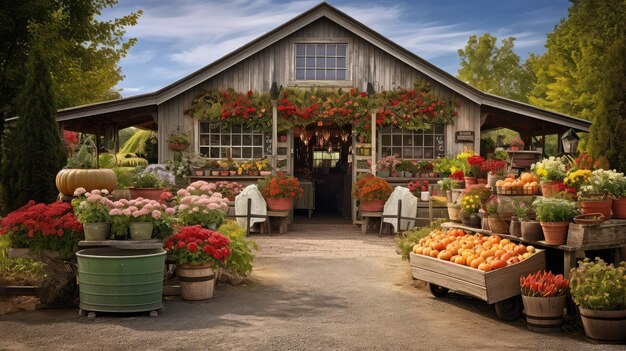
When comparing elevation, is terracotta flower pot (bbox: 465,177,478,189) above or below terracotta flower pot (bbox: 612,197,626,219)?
above

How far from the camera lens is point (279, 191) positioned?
15.8 metres

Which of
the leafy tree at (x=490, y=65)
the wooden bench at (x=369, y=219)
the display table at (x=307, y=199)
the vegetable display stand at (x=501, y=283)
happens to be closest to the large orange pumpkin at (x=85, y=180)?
the vegetable display stand at (x=501, y=283)

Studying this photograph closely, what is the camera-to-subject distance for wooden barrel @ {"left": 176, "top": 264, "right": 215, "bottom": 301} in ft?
27.5

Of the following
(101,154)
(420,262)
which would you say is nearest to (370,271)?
(420,262)

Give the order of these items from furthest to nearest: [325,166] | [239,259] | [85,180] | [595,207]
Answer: [325,166]
[239,259]
[85,180]
[595,207]

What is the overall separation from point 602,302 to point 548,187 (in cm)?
203

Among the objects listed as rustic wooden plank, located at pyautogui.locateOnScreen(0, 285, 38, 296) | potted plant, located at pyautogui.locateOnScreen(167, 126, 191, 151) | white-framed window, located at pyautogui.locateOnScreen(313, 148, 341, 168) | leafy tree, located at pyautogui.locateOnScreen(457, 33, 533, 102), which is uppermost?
leafy tree, located at pyautogui.locateOnScreen(457, 33, 533, 102)

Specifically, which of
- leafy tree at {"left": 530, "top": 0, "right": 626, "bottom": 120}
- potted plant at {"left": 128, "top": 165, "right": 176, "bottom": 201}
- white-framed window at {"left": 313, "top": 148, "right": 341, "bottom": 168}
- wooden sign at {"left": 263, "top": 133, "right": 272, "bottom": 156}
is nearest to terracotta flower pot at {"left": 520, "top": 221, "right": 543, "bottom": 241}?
potted plant at {"left": 128, "top": 165, "right": 176, "bottom": 201}

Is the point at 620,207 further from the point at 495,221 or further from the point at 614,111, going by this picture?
the point at 614,111

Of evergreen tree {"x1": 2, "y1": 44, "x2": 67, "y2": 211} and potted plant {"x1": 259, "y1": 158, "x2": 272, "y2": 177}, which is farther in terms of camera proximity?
potted plant {"x1": 259, "y1": 158, "x2": 272, "y2": 177}

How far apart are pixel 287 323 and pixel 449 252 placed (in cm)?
229

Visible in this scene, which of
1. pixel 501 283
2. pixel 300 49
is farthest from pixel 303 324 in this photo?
pixel 300 49

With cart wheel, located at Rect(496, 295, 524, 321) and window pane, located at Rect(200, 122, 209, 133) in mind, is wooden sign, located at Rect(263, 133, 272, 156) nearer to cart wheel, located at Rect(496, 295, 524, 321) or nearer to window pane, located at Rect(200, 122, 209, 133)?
window pane, located at Rect(200, 122, 209, 133)

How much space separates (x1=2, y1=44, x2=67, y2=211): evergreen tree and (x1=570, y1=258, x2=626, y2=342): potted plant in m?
9.93
